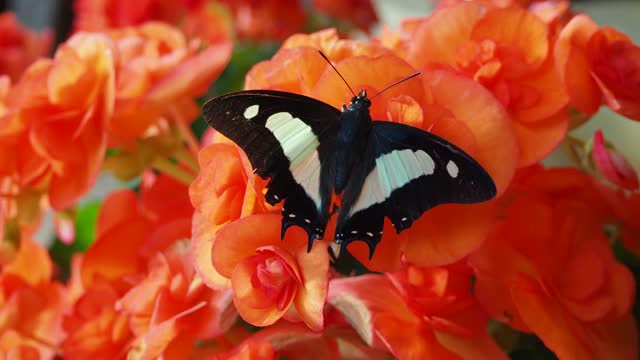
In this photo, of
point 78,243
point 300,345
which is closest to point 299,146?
point 300,345

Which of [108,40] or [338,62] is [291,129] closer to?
[338,62]

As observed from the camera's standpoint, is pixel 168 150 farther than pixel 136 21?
No

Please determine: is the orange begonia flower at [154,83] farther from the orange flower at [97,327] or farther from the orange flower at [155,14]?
the orange flower at [155,14]

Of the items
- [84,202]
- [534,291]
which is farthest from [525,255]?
[84,202]

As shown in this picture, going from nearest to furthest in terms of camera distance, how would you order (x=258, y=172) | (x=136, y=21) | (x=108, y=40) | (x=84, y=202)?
(x=258, y=172), (x=108, y=40), (x=84, y=202), (x=136, y=21)

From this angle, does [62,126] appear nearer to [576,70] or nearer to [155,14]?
[576,70]

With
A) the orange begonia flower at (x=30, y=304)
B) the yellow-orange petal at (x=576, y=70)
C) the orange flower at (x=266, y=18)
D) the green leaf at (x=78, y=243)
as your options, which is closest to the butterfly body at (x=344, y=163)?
the yellow-orange petal at (x=576, y=70)
